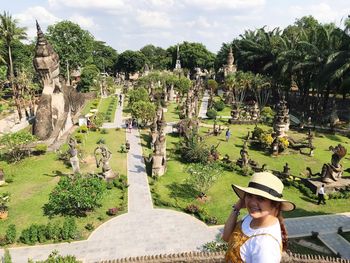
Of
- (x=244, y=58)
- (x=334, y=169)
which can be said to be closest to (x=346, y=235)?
(x=334, y=169)

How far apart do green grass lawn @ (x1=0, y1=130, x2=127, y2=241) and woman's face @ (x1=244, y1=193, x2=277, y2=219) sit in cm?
1355

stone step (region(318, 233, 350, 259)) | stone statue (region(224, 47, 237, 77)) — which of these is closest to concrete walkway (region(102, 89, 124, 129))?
stone step (region(318, 233, 350, 259))

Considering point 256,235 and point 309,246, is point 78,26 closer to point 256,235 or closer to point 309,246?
point 309,246

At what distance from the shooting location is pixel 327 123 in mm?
38812

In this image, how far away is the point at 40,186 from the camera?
70.1ft

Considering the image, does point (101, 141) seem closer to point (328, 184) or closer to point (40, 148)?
point (40, 148)

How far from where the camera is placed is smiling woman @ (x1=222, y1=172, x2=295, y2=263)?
149 inches

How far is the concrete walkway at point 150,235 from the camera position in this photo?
14.5 m

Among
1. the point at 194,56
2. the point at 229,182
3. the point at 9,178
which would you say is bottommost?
the point at 9,178

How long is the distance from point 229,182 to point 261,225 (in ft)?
60.4

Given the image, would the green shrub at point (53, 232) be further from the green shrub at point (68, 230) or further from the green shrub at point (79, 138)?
the green shrub at point (79, 138)

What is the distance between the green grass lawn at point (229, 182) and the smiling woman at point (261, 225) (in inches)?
522

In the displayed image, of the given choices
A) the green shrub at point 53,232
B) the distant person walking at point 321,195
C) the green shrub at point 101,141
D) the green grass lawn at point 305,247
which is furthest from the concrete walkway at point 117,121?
the green grass lawn at point 305,247

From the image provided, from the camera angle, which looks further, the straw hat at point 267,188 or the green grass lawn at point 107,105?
the green grass lawn at point 107,105
